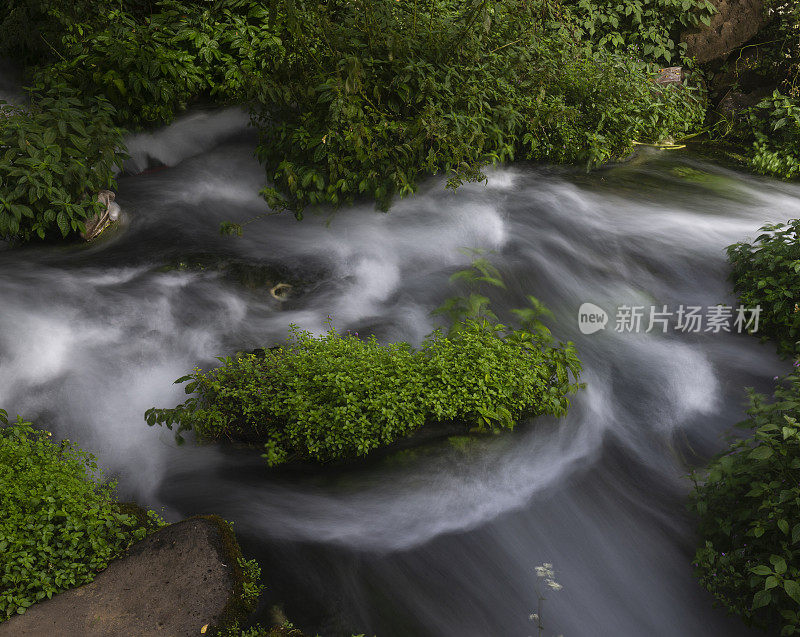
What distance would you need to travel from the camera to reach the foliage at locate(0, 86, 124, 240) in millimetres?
5027

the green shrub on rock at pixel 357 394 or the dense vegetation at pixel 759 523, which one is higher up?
the dense vegetation at pixel 759 523

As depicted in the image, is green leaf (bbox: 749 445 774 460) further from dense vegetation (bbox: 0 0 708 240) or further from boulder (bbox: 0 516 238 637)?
dense vegetation (bbox: 0 0 708 240)

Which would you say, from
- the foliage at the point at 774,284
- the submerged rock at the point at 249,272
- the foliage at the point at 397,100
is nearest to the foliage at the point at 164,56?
the foliage at the point at 397,100

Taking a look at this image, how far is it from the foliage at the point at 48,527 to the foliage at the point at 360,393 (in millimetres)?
666

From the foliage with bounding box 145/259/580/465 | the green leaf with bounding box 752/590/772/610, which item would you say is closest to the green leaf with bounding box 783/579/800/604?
the green leaf with bounding box 752/590/772/610

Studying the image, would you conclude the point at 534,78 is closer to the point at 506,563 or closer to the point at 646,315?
the point at 646,315

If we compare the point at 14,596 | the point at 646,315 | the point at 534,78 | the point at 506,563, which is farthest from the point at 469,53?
the point at 14,596

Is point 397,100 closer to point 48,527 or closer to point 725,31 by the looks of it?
point 48,527

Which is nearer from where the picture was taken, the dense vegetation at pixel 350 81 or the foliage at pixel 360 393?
the foliage at pixel 360 393

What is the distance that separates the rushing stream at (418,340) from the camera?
130 inches

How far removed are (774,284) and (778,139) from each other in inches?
152

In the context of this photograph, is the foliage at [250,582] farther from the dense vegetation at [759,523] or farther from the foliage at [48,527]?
the dense vegetation at [759,523]

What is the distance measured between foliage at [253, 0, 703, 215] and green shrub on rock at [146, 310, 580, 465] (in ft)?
6.73

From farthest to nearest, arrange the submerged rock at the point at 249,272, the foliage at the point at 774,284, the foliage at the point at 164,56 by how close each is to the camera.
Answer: the foliage at the point at 164,56
the submerged rock at the point at 249,272
the foliage at the point at 774,284
